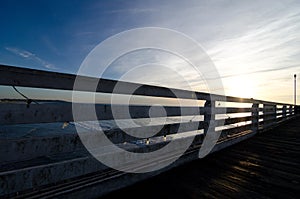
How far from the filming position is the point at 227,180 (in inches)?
94.0

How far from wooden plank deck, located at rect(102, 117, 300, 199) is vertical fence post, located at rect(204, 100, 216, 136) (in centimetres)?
64

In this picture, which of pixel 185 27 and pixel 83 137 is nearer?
pixel 83 137

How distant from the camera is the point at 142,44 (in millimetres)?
5980

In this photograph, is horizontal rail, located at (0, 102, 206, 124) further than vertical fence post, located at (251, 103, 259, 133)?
No

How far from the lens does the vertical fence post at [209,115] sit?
3.47 meters

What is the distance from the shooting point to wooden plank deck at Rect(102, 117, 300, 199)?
201 cm

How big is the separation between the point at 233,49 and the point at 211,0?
2969 mm

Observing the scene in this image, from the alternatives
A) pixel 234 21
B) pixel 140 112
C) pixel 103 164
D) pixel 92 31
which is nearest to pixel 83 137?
pixel 103 164

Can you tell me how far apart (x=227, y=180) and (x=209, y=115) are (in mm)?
1400

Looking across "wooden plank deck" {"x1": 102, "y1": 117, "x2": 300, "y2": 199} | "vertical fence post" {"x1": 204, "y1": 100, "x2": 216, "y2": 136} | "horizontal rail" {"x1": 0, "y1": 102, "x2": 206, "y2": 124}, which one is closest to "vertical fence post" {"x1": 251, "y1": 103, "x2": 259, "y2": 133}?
"wooden plank deck" {"x1": 102, "y1": 117, "x2": 300, "y2": 199}

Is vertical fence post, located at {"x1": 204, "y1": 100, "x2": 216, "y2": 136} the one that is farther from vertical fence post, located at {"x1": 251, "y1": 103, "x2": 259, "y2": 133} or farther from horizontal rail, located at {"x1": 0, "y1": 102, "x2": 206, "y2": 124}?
vertical fence post, located at {"x1": 251, "y1": 103, "x2": 259, "y2": 133}

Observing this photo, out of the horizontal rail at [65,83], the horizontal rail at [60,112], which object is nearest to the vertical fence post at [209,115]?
the horizontal rail at [65,83]

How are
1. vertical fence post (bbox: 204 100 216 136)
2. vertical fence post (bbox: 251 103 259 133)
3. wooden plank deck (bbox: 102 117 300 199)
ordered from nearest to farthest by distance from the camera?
wooden plank deck (bbox: 102 117 300 199) → vertical fence post (bbox: 204 100 216 136) → vertical fence post (bbox: 251 103 259 133)

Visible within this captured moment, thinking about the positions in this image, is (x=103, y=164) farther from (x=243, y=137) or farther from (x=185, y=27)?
(x=185, y=27)
